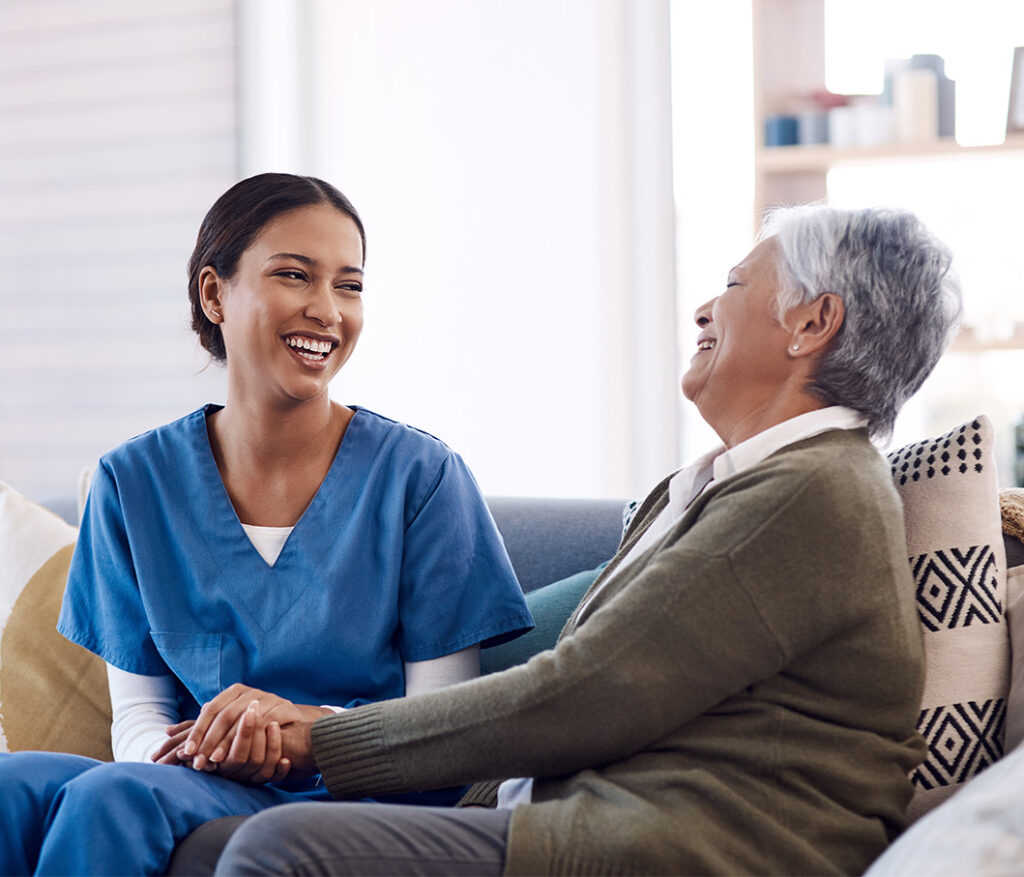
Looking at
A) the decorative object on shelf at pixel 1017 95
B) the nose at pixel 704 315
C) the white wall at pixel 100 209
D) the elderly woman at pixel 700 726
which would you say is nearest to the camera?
the elderly woman at pixel 700 726

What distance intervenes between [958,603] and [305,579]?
857 millimetres

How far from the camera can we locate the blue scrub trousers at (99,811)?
124 cm

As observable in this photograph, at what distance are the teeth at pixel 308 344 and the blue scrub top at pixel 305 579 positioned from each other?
0.46ft

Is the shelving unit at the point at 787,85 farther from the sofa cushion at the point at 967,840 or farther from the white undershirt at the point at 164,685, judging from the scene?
the sofa cushion at the point at 967,840

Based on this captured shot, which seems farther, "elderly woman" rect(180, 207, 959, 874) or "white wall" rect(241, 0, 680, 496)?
"white wall" rect(241, 0, 680, 496)

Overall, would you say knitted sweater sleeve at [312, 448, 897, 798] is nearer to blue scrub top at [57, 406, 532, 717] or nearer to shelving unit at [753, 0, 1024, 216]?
blue scrub top at [57, 406, 532, 717]

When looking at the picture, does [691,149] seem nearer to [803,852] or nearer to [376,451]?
[376,451]

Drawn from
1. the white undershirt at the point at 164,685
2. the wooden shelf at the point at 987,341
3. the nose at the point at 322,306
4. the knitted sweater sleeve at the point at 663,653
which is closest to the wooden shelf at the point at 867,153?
the wooden shelf at the point at 987,341

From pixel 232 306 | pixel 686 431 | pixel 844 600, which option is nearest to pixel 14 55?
pixel 232 306

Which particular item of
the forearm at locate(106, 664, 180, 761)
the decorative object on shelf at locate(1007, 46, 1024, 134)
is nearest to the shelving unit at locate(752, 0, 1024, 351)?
the decorative object on shelf at locate(1007, 46, 1024, 134)

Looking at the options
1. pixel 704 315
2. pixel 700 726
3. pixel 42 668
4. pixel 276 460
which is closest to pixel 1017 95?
pixel 704 315

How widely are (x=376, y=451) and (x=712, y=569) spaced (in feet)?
2.24

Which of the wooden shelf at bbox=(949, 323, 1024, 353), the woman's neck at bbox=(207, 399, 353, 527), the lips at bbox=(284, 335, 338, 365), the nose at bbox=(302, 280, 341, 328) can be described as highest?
the nose at bbox=(302, 280, 341, 328)

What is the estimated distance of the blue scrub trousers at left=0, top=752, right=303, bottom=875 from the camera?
124 centimetres
